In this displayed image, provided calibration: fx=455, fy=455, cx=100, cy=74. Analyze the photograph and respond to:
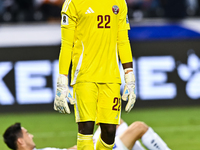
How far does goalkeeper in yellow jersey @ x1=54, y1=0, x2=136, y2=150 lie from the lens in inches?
166

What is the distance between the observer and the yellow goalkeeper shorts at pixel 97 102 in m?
4.22

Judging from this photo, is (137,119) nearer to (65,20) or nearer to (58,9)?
(65,20)

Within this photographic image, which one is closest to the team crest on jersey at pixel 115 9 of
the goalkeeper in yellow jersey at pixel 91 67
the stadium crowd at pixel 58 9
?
the goalkeeper in yellow jersey at pixel 91 67

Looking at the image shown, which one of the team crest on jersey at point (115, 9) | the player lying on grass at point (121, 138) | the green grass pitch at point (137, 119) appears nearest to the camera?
the team crest on jersey at point (115, 9)

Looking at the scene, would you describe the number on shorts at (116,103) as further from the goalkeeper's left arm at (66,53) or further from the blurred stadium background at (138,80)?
the blurred stadium background at (138,80)

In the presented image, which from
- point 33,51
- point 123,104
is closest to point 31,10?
point 33,51

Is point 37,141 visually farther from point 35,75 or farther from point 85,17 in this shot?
point 85,17

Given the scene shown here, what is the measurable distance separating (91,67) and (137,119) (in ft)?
13.1

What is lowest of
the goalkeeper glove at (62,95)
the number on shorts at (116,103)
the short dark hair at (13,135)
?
the short dark hair at (13,135)

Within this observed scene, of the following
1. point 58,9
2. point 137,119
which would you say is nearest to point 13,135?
point 137,119

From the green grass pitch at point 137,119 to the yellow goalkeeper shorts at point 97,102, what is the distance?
7.39 ft

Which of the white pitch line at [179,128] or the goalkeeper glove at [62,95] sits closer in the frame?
the goalkeeper glove at [62,95]

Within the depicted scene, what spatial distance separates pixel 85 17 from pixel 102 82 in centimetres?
63

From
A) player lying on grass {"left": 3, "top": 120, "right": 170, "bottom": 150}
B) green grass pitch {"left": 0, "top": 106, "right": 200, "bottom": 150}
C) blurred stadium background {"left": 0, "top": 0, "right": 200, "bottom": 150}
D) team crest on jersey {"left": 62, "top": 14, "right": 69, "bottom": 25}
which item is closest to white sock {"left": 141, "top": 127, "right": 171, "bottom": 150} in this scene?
player lying on grass {"left": 3, "top": 120, "right": 170, "bottom": 150}
